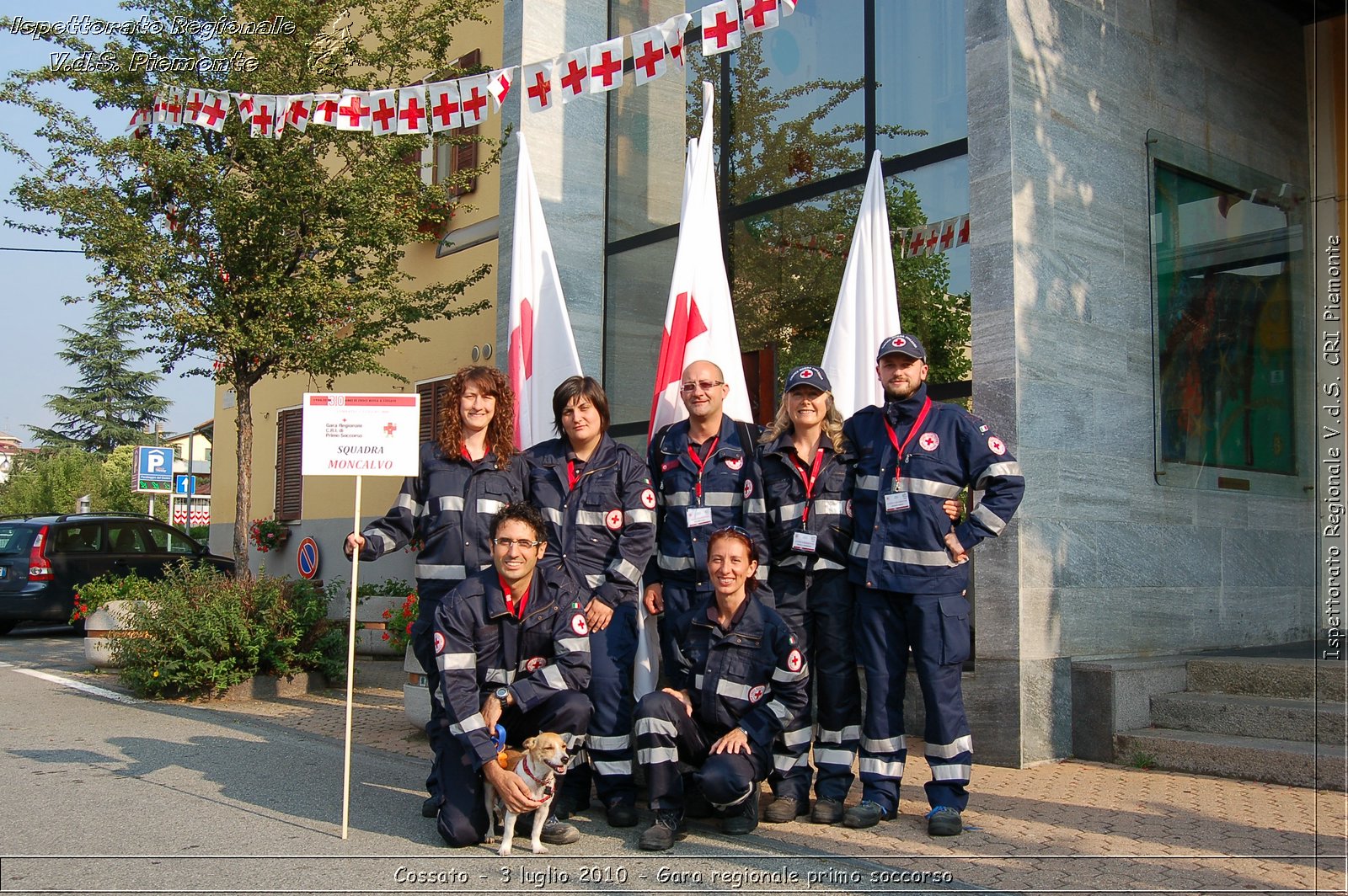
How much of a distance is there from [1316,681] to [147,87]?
10.6 metres

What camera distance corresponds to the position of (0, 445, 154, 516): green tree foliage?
133ft

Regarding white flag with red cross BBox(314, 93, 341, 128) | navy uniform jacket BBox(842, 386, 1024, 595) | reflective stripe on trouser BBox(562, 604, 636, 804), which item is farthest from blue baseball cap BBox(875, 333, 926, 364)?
white flag with red cross BBox(314, 93, 341, 128)

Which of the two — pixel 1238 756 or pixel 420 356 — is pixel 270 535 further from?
pixel 1238 756

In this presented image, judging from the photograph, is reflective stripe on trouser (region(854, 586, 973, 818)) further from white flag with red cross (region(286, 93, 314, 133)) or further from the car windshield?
the car windshield

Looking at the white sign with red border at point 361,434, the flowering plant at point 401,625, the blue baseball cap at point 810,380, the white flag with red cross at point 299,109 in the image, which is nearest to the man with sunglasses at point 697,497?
the blue baseball cap at point 810,380

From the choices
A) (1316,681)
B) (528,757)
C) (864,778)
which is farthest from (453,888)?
(1316,681)

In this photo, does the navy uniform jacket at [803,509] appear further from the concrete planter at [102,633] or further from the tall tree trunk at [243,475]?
the concrete planter at [102,633]

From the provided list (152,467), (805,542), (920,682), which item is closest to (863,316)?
(805,542)

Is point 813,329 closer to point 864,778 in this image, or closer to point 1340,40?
point 864,778

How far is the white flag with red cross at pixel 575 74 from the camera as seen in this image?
28.9ft

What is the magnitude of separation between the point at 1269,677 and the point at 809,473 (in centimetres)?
326

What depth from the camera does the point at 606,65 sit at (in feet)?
28.3

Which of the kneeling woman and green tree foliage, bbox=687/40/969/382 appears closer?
the kneeling woman

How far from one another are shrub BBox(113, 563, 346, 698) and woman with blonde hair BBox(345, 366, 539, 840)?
13.5 ft
